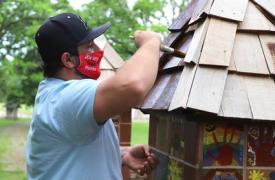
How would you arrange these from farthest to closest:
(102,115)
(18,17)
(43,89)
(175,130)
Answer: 1. (18,17)
2. (175,130)
3. (43,89)
4. (102,115)

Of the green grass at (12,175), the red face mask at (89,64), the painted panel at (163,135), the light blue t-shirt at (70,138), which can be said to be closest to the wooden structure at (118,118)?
the painted panel at (163,135)

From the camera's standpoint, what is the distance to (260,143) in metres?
2.38

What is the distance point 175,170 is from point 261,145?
55 centimetres

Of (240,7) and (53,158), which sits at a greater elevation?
(240,7)

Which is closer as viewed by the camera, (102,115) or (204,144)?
(102,115)

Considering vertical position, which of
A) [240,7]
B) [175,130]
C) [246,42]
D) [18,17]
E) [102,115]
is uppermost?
[240,7]

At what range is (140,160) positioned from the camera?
2.65 meters

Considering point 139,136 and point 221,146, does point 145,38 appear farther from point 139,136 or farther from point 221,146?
point 139,136

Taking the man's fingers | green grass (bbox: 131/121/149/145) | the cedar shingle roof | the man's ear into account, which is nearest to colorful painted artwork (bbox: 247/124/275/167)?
the cedar shingle roof

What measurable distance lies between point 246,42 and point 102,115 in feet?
3.29

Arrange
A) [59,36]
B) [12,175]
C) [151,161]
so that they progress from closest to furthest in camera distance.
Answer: [59,36], [151,161], [12,175]

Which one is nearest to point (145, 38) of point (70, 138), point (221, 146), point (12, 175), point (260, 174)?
point (70, 138)

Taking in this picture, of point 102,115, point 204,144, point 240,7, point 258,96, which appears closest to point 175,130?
point 204,144

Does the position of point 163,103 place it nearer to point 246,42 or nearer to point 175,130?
point 175,130
